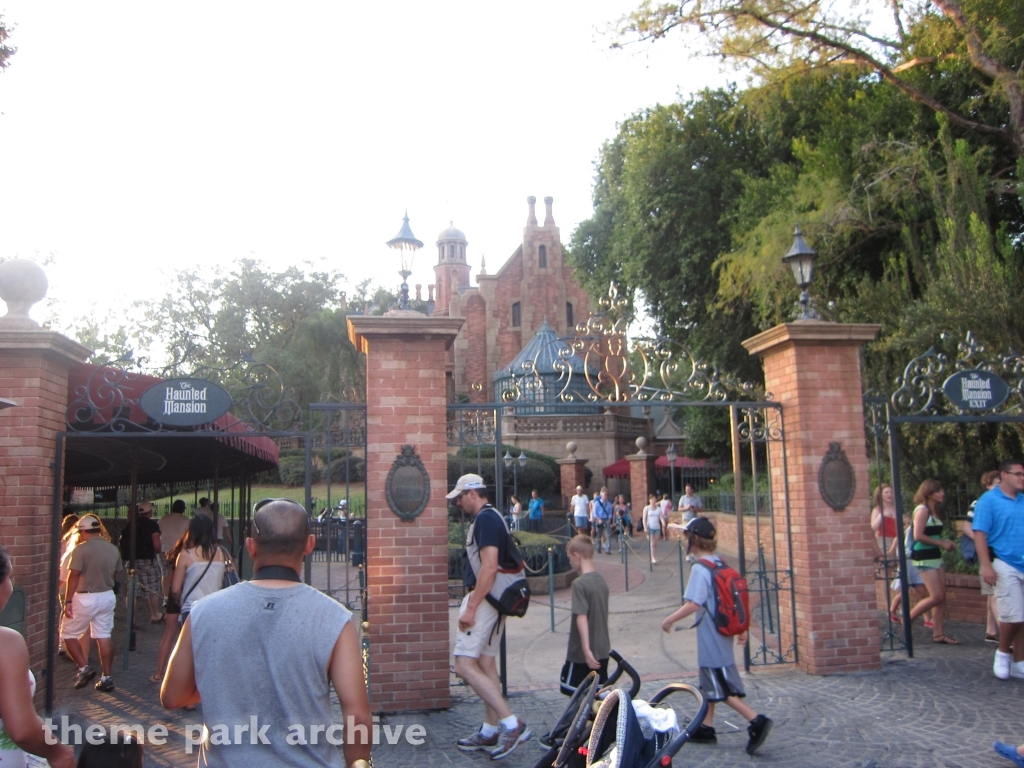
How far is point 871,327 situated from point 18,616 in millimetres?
7200

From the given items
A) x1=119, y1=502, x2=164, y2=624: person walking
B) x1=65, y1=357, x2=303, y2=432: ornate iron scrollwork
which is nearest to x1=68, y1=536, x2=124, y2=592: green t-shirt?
x1=65, y1=357, x2=303, y2=432: ornate iron scrollwork

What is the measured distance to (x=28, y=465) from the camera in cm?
617

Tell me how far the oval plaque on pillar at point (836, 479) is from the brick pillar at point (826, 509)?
5 centimetres

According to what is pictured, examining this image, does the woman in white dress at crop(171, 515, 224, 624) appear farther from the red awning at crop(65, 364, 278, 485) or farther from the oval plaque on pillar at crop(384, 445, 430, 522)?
the oval plaque on pillar at crop(384, 445, 430, 522)

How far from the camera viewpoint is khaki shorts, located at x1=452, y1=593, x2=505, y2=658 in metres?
5.33

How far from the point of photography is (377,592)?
6277 millimetres

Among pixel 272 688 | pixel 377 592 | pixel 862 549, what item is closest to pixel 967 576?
pixel 862 549

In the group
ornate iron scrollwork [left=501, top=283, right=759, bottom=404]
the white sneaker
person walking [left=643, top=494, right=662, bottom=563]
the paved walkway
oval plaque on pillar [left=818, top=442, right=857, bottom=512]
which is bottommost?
the paved walkway

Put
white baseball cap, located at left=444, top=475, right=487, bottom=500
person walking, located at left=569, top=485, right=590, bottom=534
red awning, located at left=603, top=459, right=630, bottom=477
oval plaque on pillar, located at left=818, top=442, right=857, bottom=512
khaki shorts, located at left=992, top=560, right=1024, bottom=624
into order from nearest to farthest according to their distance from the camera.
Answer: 1. white baseball cap, located at left=444, top=475, right=487, bottom=500
2. khaki shorts, located at left=992, top=560, right=1024, bottom=624
3. oval plaque on pillar, located at left=818, top=442, right=857, bottom=512
4. person walking, located at left=569, top=485, right=590, bottom=534
5. red awning, located at left=603, top=459, right=630, bottom=477

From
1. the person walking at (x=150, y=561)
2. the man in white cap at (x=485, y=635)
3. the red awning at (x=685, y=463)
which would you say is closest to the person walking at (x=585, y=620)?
the man in white cap at (x=485, y=635)

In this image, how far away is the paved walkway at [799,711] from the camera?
5.18 meters

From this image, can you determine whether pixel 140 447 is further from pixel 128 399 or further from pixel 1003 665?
pixel 1003 665

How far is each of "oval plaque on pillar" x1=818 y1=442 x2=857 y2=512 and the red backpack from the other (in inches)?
97.7

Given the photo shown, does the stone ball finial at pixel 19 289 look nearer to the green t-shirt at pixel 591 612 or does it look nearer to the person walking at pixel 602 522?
the green t-shirt at pixel 591 612
